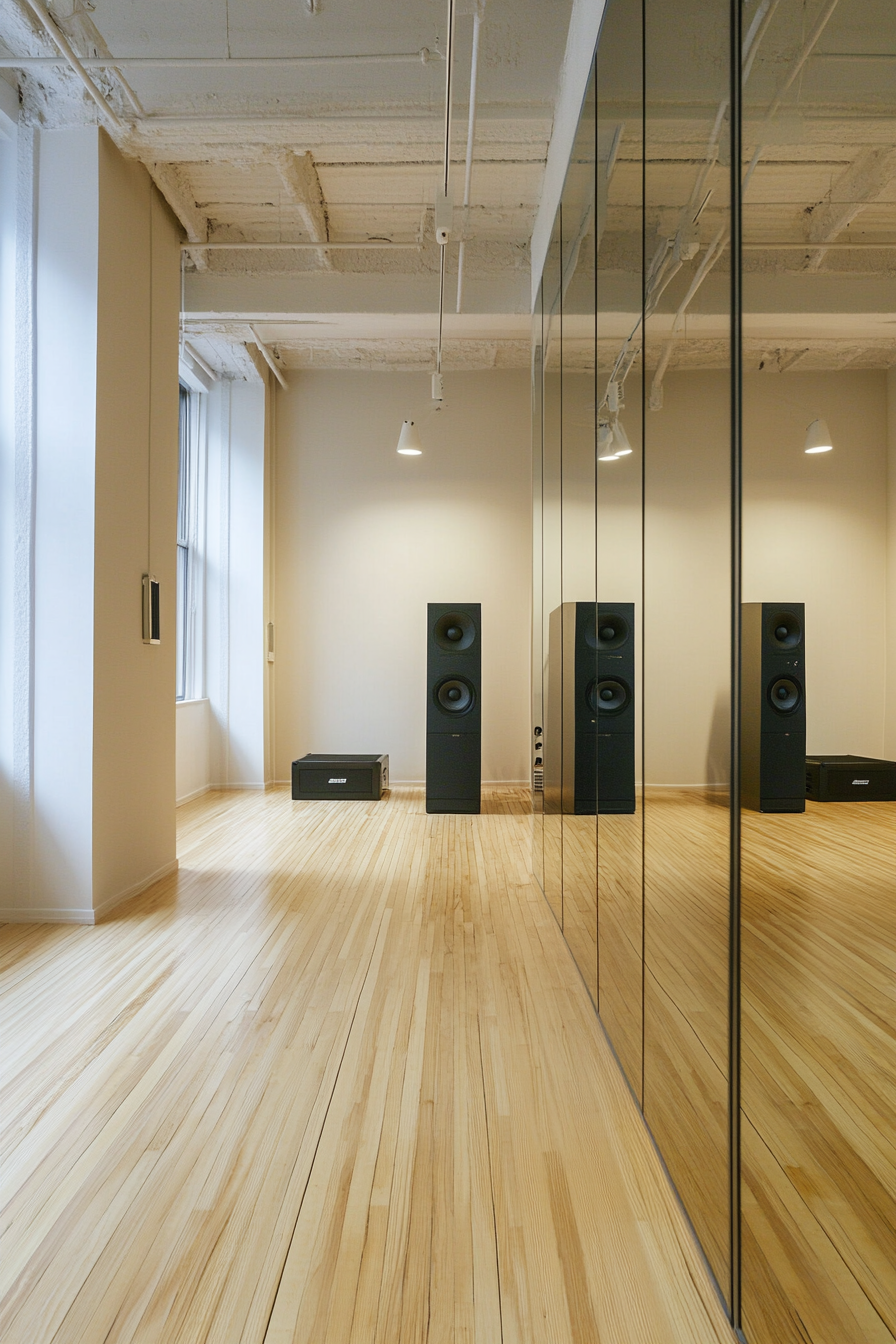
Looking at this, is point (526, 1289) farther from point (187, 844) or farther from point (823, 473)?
point (187, 844)

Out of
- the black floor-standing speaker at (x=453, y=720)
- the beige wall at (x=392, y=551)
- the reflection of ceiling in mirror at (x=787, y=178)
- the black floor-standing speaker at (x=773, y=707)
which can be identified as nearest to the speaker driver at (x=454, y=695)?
the black floor-standing speaker at (x=453, y=720)

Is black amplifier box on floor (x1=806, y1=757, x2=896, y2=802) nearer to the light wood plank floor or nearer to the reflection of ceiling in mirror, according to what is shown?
the reflection of ceiling in mirror

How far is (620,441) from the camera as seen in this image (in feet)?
7.05

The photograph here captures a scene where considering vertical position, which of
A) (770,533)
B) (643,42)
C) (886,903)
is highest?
(643,42)

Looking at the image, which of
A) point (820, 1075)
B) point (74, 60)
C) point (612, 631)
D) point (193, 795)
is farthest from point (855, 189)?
point (193, 795)

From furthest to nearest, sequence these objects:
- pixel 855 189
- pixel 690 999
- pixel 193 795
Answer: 1. pixel 193 795
2. pixel 690 999
3. pixel 855 189

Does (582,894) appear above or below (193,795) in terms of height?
above

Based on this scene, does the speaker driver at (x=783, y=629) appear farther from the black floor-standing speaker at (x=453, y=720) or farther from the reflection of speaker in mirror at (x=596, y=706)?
the black floor-standing speaker at (x=453, y=720)

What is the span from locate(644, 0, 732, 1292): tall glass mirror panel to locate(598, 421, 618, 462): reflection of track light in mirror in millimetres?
351

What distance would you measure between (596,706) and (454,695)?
3422mm

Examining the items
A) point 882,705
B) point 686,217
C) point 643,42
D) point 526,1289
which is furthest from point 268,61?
point 526,1289

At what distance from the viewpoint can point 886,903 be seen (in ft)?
2.76

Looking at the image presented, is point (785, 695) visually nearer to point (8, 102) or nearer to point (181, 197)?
point (8, 102)

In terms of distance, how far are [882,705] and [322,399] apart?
672 cm
